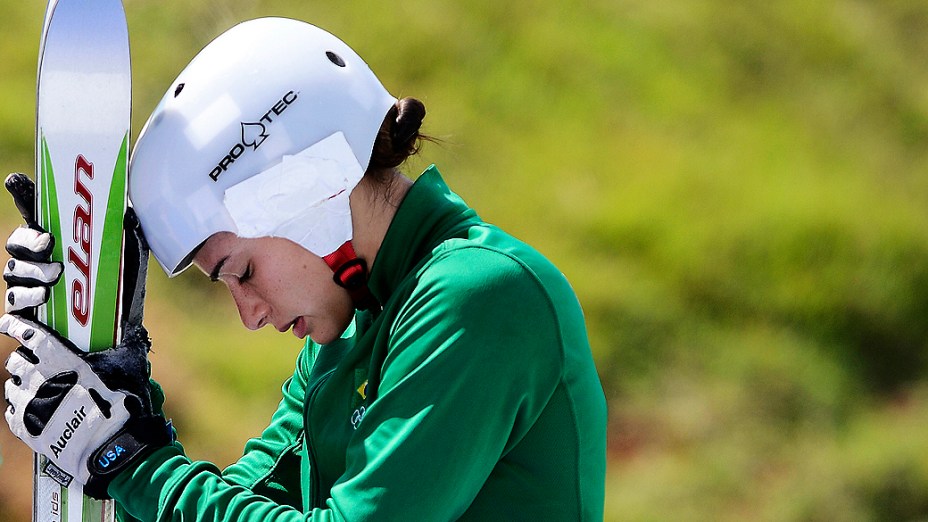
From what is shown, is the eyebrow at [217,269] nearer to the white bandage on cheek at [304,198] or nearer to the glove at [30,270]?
the white bandage on cheek at [304,198]

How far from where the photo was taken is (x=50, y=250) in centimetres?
209

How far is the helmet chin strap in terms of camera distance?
6.74 feet

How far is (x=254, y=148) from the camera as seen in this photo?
1994 millimetres

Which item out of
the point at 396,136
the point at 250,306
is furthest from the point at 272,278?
the point at 396,136

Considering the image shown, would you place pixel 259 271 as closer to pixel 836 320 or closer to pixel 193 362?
pixel 193 362

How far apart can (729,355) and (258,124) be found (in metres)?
4.93

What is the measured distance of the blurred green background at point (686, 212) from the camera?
20.4 ft

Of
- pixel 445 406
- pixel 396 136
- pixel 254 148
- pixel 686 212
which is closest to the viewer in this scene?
pixel 445 406

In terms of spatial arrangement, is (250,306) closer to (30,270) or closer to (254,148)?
(254,148)

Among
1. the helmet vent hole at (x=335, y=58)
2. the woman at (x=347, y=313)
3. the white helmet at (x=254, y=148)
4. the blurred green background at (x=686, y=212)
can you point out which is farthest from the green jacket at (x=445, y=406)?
the blurred green background at (x=686, y=212)

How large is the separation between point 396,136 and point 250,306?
0.37m

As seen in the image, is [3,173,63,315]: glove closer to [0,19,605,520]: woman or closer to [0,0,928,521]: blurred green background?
[0,19,605,520]: woman

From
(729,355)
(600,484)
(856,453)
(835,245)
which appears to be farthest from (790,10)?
(600,484)

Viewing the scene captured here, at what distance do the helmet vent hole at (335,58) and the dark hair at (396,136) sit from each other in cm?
11
